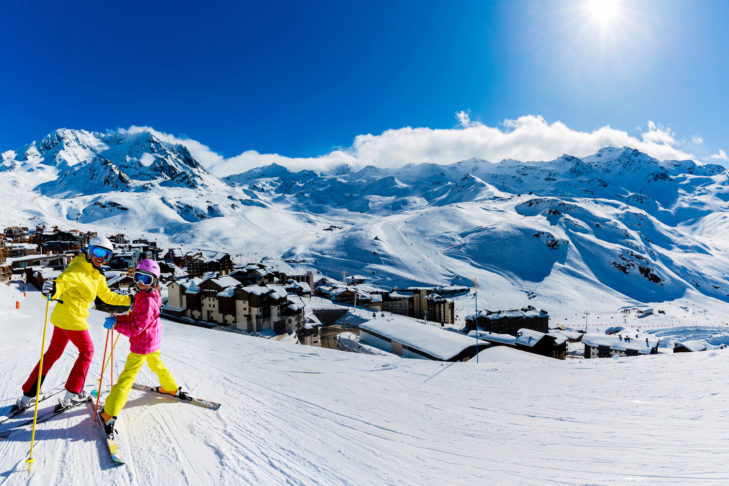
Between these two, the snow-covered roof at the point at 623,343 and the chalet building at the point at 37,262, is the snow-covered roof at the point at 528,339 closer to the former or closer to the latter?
the snow-covered roof at the point at 623,343

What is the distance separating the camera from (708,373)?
6734 mm

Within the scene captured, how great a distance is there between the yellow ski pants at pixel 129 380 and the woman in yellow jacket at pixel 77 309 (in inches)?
19.7

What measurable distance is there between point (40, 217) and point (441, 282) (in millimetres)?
128247

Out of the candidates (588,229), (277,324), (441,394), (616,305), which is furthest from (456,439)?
(588,229)

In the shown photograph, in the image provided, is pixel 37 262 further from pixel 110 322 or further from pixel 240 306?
pixel 110 322

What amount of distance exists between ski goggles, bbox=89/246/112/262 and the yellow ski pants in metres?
1.07

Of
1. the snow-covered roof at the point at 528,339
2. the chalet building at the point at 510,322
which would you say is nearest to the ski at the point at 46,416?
the snow-covered roof at the point at 528,339

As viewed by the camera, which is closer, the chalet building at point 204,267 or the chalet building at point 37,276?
the chalet building at point 37,276

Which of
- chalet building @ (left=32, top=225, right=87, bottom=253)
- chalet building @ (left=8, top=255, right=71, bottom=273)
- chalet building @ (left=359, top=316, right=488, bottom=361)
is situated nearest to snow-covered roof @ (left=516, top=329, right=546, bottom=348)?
chalet building @ (left=359, top=316, right=488, bottom=361)

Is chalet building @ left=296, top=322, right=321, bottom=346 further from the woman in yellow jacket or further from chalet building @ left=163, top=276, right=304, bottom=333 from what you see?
the woman in yellow jacket

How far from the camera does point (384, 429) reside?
12.6ft

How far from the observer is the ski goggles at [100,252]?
3.66 metres

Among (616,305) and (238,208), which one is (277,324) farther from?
(238,208)

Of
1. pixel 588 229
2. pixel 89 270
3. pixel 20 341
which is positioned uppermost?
pixel 588 229
